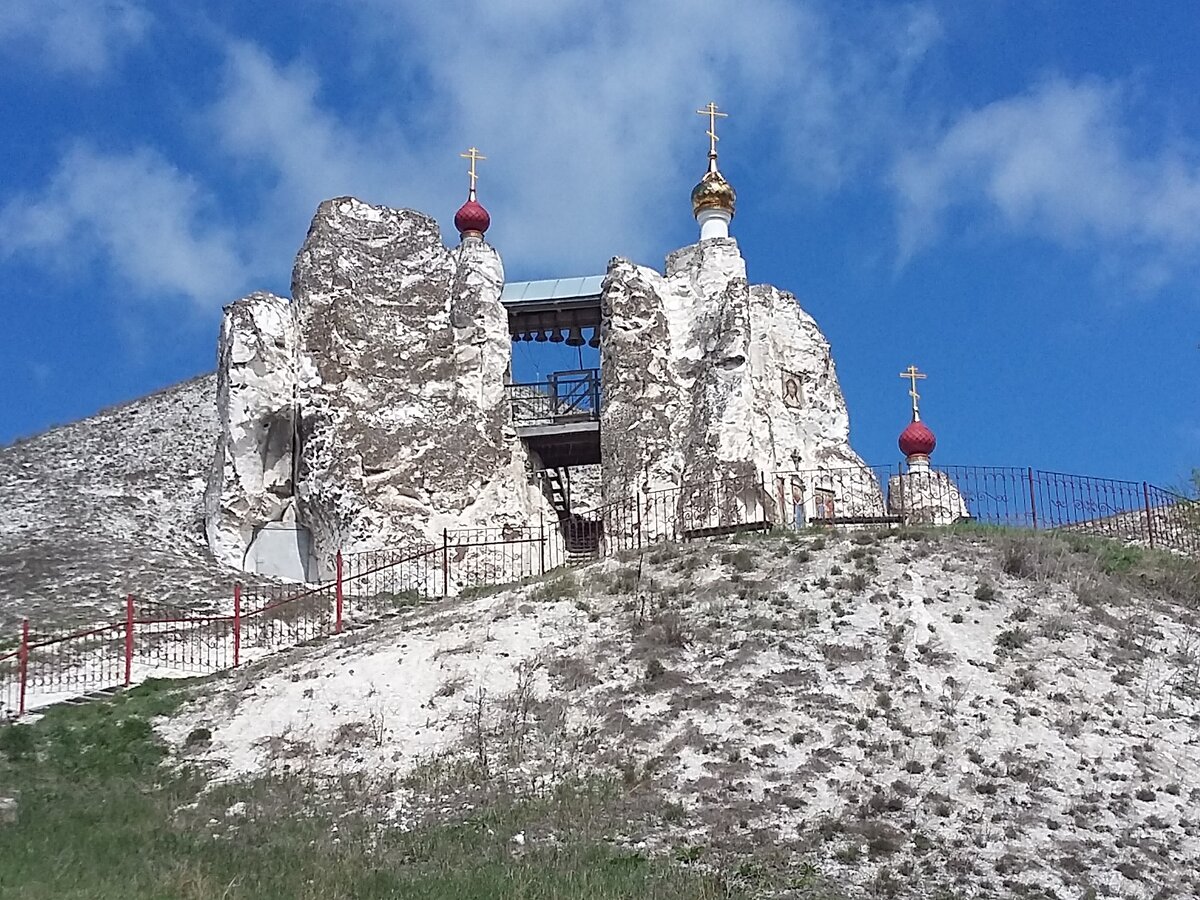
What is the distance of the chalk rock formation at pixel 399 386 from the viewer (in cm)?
2645

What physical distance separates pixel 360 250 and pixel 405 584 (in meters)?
7.87

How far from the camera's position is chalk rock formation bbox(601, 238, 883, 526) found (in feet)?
86.4

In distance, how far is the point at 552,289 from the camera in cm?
3058

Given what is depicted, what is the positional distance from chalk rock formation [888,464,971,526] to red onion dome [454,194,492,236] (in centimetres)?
1045

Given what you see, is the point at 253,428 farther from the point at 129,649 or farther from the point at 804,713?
the point at 804,713

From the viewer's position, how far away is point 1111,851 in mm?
12297

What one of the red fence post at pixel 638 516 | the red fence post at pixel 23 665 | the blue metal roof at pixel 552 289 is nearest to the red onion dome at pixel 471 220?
the blue metal roof at pixel 552 289

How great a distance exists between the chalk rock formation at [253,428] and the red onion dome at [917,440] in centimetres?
1247

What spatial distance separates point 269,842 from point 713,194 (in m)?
19.7

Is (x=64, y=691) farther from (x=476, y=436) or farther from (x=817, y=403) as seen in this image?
(x=817, y=403)

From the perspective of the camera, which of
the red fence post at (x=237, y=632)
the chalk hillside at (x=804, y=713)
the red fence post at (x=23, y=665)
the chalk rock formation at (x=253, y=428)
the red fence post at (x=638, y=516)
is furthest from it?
the chalk rock formation at (x=253, y=428)

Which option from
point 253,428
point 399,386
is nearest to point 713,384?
point 399,386

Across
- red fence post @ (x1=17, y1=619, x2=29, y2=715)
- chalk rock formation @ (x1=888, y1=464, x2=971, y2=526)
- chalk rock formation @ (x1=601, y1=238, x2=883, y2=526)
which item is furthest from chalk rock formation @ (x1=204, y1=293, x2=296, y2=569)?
chalk rock formation @ (x1=888, y1=464, x2=971, y2=526)

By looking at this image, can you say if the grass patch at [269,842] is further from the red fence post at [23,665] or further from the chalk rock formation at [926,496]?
the chalk rock formation at [926,496]
